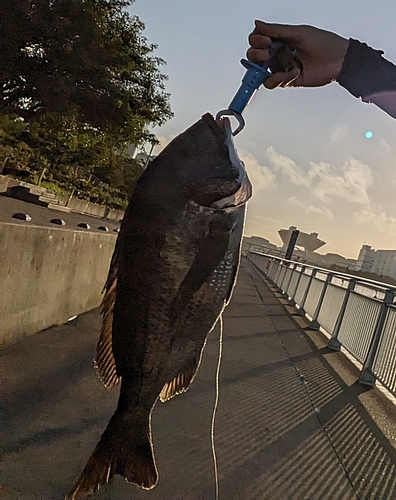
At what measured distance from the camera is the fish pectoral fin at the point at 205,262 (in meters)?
2.07

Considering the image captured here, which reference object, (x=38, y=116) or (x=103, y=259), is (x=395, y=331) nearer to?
(x=103, y=259)

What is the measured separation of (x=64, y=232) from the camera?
678cm

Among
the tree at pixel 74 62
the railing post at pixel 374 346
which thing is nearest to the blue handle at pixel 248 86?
the railing post at pixel 374 346

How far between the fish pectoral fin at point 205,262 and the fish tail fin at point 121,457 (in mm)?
449

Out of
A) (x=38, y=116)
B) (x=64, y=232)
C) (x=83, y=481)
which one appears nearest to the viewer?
(x=83, y=481)

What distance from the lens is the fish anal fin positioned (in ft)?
6.75

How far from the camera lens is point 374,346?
827 centimetres

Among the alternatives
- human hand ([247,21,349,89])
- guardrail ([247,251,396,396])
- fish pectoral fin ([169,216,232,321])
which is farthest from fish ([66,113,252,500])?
guardrail ([247,251,396,396])

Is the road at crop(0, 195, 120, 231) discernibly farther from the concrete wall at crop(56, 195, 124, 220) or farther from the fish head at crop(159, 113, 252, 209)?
the concrete wall at crop(56, 195, 124, 220)

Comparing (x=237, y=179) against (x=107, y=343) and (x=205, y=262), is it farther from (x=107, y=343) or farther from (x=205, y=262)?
(x=107, y=343)

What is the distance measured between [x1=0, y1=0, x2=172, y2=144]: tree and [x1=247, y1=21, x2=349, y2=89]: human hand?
23.4m

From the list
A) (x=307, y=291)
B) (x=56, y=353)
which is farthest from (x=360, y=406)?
(x=307, y=291)

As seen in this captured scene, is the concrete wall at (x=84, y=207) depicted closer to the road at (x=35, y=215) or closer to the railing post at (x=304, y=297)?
the road at (x=35, y=215)

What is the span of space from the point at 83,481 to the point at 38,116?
28.2 m
